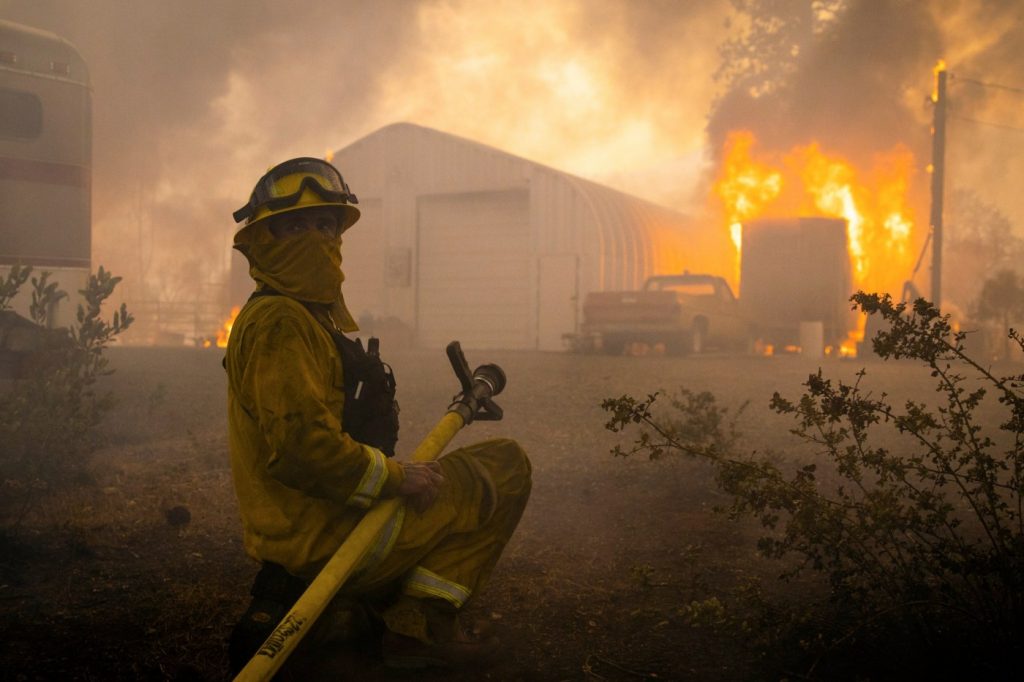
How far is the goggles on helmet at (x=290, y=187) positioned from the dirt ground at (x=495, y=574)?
5.35 feet

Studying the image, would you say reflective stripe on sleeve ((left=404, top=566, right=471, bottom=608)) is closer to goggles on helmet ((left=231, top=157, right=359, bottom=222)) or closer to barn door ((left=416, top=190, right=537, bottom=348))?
goggles on helmet ((left=231, top=157, right=359, bottom=222))

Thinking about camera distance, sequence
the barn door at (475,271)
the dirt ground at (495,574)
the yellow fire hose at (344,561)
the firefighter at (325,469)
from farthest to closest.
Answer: the barn door at (475,271) → the dirt ground at (495,574) → the firefighter at (325,469) → the yellow fire hose at (344,561)

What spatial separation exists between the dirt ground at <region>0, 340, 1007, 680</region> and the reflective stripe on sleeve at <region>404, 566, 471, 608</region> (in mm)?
329

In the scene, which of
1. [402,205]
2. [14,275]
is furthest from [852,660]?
[402,205]

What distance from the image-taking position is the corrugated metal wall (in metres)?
23.2

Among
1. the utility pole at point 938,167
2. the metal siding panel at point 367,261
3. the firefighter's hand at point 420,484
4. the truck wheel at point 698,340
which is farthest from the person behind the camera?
the metal siding panel at point 367,261

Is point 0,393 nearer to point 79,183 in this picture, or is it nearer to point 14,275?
point 14,275

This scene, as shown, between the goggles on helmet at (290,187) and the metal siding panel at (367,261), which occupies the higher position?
the metal siding panel at (367,261)

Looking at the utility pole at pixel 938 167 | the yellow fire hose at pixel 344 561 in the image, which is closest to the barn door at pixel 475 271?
the utility pole at pixel 938 167

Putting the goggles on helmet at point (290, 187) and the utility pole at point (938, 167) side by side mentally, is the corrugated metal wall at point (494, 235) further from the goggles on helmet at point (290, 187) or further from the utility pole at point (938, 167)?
the goggles on helmet at point (290, 187)

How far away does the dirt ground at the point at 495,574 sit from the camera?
11.3ft

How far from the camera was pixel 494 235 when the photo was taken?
80.8ft

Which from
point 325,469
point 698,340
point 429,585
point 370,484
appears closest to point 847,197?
point 698,340

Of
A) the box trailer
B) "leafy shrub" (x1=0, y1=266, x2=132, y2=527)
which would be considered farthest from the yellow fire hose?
the box trailer
